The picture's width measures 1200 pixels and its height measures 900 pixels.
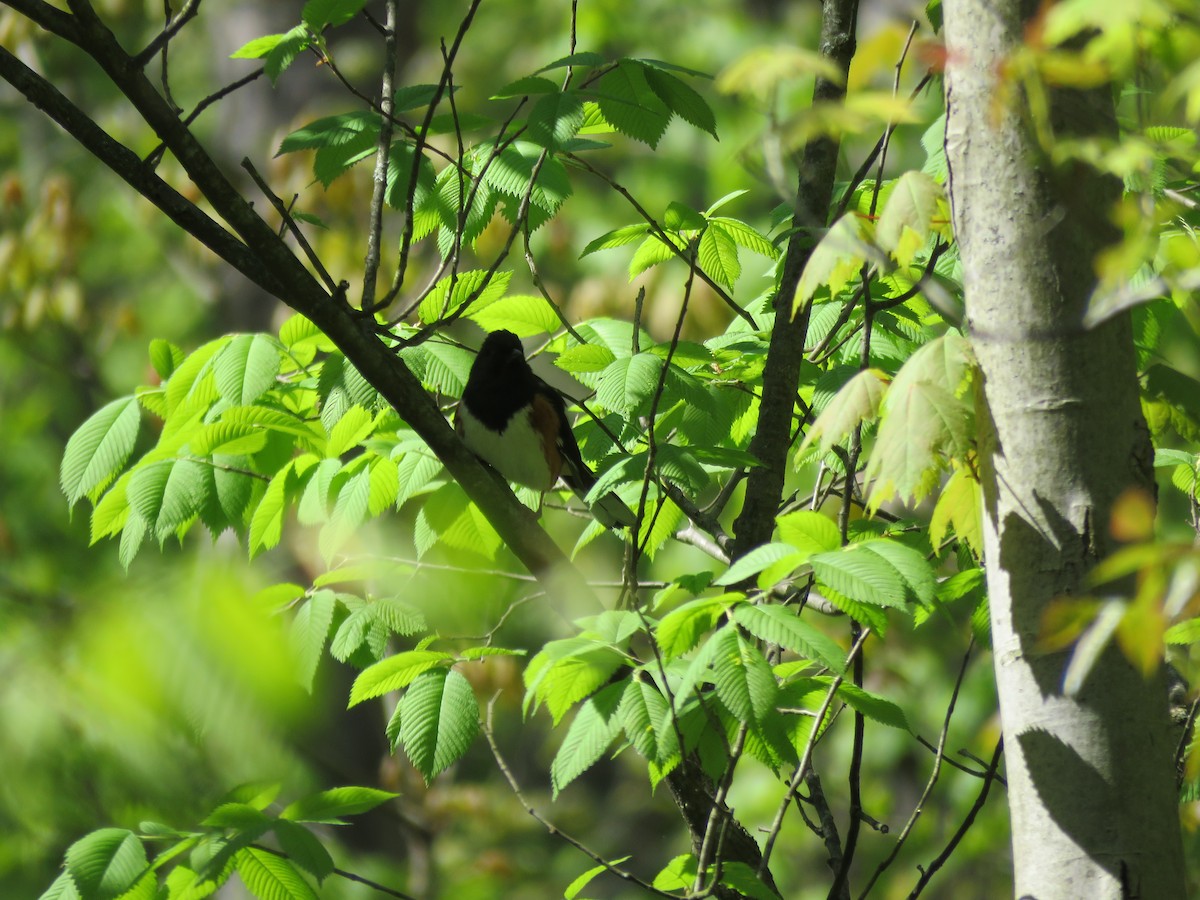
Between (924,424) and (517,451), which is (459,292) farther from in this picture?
(517,451)

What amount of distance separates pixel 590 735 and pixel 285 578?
4669 mm

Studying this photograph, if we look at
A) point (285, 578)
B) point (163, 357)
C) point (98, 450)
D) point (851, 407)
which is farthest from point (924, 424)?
point (285, 578)

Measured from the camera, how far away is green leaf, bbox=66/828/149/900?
1.64 meters

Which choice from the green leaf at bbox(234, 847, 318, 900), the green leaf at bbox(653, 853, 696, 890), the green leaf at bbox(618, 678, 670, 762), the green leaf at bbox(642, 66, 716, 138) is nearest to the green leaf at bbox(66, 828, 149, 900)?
the green leaf at bbox(234, 847, 318, 900)

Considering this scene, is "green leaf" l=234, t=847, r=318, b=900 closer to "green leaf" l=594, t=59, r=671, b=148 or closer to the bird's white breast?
"green leaf" l=594, t=59, r=671, b=148

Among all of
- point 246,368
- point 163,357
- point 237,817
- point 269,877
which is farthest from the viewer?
point 163,357

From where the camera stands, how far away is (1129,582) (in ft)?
4.72

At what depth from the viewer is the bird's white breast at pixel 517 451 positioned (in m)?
3.70

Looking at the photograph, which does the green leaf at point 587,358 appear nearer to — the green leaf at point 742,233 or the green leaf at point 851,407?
the green leaf at point 742,233

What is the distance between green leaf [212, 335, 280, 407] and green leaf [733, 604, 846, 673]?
123 centimetres

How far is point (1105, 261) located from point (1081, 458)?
1.12 feet

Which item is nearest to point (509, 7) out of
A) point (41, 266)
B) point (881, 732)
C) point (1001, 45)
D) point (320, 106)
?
point (320, 106)

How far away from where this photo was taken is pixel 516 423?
381cm

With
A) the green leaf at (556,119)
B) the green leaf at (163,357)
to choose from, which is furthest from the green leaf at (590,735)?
the green leaf at (163,357)
